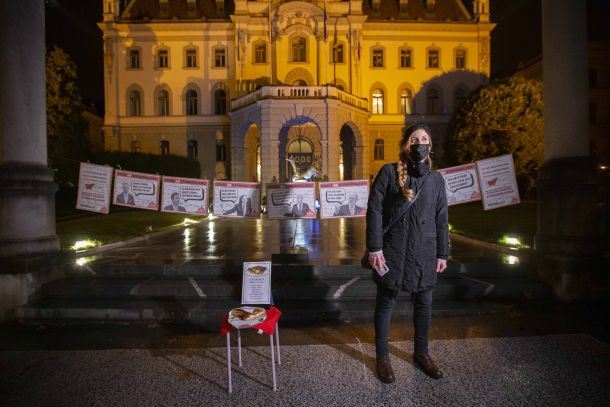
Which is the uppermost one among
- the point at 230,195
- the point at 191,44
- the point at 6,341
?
the point at 191,44

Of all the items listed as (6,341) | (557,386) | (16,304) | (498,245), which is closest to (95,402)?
(6,341)

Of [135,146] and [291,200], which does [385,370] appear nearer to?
[291,200]

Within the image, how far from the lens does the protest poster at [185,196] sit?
27.4ft

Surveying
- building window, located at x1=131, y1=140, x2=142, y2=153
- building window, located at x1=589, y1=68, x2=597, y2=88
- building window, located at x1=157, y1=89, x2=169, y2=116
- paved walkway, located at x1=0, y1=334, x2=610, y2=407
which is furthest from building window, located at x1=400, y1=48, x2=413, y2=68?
paved walkway, located at x1=0, y1=334, x2=610, y2=407

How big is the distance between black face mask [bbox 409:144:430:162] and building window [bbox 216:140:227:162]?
38.1m

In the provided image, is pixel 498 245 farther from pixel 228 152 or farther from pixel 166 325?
pixel 228 152

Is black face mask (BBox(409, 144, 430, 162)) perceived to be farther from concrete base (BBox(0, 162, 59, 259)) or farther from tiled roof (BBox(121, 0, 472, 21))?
tiled roof (BBox(121, 0, 472, 21))

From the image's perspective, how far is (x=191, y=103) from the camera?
134 ft

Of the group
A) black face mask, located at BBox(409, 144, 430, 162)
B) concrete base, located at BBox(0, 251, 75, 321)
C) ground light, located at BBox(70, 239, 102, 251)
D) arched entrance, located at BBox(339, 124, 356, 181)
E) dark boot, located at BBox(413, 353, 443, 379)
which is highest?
arched entrance, located at BBox(339, 124, 356, 181)

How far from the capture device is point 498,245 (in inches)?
361

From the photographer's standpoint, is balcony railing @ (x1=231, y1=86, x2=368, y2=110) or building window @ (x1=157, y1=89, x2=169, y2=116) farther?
building window @ (x1=157, y1=89, x2=169, y2=116)

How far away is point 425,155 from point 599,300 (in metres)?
4.60

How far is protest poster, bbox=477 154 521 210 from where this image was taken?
7.86 metres

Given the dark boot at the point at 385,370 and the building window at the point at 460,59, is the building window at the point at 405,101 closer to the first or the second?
the building window at the point at 460,59
